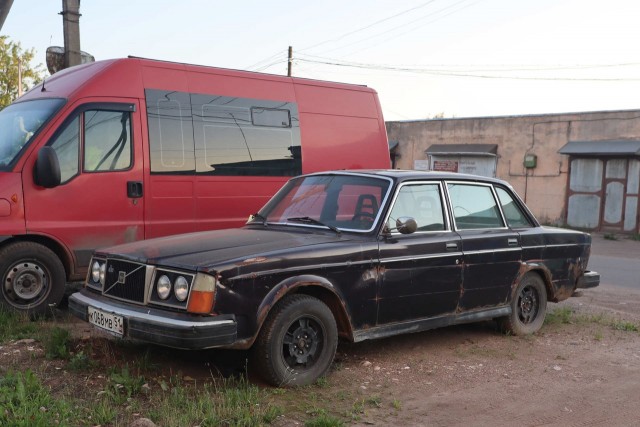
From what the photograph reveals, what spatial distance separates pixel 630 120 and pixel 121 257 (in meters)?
21.6

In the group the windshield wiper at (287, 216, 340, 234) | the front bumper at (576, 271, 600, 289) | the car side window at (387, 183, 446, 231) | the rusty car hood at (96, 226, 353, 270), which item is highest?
the car side window at (387, 183, 446, 231)

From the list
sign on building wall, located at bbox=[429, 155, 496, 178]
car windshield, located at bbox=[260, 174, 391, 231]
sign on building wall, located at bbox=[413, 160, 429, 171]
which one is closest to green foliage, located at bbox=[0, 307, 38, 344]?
car windshield, located at bbox=[260, 174, 391, 231]

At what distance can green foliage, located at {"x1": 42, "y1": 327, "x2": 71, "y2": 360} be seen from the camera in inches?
209

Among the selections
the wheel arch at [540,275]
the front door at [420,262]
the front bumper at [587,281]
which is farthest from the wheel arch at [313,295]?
the front bumper at [587,281]

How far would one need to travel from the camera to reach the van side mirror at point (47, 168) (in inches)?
258

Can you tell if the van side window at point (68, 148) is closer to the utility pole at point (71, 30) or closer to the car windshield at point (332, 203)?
the car windshield at point (332, 203)

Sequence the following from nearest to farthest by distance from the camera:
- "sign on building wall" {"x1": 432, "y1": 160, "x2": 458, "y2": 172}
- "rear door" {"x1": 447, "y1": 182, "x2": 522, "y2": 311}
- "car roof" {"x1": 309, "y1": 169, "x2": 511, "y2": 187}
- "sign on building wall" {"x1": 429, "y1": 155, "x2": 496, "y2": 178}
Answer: "car roof" {"x1": 309, "y1": 169, "x2": 511, "y2": 187} → "rear door" {"x1": 447, "y1": 182, "x2": 522, "y2": 311} → "sign on building wall" {"x1": 429, "y1": 155, "x2": 496, "y2": 178} → "sign on building wall" {"x1": 432, "y1": 160, "x2": 458, "y2": 172}

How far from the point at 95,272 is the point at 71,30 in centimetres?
652

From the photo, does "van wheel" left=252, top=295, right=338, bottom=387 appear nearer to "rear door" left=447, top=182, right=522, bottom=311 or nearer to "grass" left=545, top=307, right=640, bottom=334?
"rear door" left=447, top=182, right=522, bottom=311

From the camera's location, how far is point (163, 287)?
4688 mm

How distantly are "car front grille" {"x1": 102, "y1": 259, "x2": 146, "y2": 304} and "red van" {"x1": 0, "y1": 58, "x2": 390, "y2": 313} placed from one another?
6.54 ft

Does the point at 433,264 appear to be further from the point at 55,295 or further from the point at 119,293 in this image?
the point at 55,295

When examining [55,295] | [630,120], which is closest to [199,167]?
[55,295]

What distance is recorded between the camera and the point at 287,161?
8.70m
